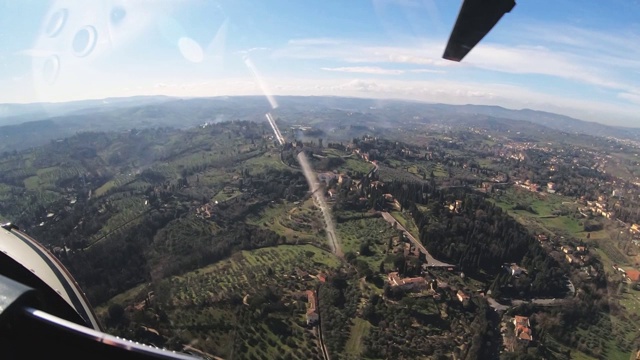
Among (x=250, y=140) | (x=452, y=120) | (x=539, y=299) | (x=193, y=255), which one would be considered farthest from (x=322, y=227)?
(x=452, y=120)

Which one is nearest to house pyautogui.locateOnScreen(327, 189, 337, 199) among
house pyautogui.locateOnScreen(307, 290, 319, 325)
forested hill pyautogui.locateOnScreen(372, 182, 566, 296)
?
forested hill pyautogui.locateOnScreen(372, 182, 566, 296)

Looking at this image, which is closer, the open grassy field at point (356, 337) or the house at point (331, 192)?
the open grassy field at point (356, 337)

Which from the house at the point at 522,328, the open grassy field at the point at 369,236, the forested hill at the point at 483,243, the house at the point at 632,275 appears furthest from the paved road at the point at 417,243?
the house at the point at 632,275

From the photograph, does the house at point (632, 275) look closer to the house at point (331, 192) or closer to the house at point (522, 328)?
the house at point (522, 328)

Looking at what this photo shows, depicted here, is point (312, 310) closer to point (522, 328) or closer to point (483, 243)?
point (522, 328)

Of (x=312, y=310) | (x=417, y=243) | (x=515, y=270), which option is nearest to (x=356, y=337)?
(x=312, y=310)
